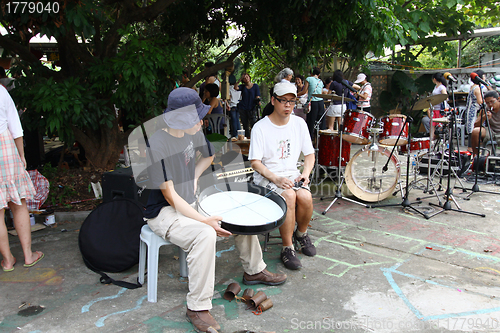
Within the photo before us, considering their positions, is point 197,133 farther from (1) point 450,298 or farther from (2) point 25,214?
(1) point 450,298

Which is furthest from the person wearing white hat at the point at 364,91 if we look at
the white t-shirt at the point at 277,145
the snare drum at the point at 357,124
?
the white t-shirt at the point at 277,145

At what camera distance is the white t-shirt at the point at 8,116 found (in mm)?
3180

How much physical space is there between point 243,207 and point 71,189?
11.1ft

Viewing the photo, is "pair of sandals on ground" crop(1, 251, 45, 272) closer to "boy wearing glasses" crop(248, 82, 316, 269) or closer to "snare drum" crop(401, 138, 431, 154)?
"boy wearing glasses" crop(248, 82, 316, 269)

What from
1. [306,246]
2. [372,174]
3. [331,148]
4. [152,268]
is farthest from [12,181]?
[372,174]

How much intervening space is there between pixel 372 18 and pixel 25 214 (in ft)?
15.5

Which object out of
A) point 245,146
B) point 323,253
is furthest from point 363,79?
point 323,253

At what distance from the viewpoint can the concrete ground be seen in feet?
8.20

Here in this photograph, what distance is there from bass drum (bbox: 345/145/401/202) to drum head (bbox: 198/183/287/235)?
2.68 m

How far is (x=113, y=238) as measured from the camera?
10.4ft

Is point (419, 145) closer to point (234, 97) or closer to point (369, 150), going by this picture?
point (369, 150)

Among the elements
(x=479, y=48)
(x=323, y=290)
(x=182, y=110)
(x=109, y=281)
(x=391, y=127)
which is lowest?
(x=323, y=290)

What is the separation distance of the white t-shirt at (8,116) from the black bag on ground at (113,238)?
3.36 ft

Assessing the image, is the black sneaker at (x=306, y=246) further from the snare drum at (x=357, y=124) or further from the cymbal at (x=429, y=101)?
the cymbal at (x=429, y=101)
